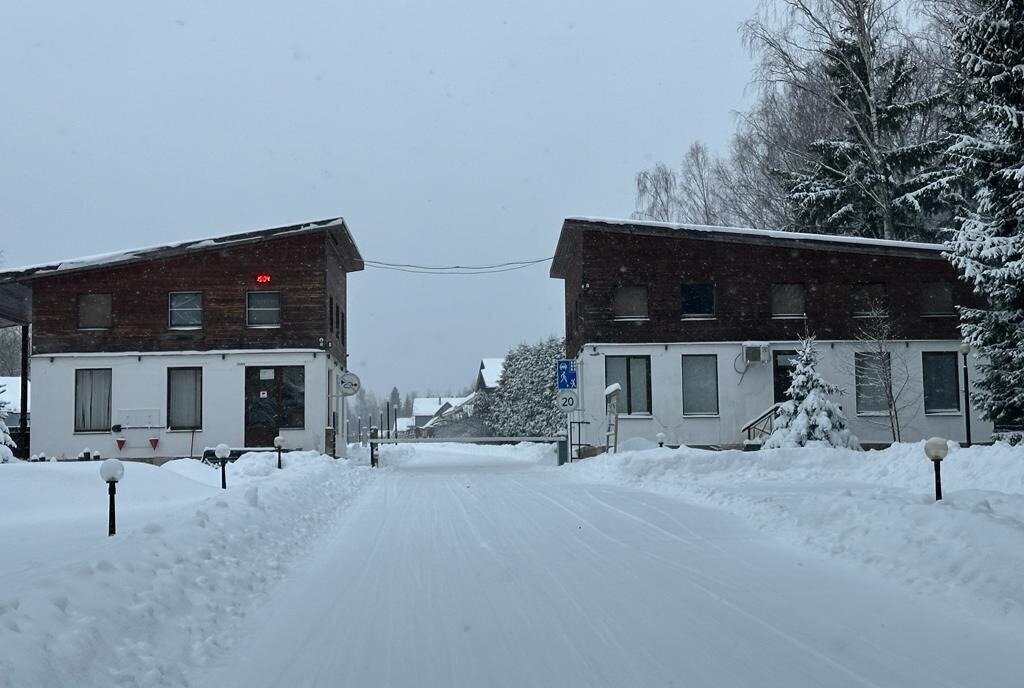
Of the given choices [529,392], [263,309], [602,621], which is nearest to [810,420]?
[602,621]

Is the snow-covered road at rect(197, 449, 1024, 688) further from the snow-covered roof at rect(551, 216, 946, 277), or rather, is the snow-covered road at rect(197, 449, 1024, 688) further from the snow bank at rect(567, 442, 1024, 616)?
the snow-covered roof at rect(551, 216, 946, 277)

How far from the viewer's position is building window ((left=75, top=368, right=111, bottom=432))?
→ 95.9 ft

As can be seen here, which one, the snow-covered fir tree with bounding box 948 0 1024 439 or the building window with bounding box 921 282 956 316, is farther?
the building window with bounding box 921 282 956 316

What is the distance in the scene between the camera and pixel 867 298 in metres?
30.0

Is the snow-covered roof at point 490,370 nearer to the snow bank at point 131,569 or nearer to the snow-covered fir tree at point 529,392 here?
the snow-covered fir tree at point 529,392

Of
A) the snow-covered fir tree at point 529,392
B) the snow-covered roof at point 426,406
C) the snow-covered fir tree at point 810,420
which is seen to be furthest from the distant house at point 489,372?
the snow-covered fir tree at point 810,420

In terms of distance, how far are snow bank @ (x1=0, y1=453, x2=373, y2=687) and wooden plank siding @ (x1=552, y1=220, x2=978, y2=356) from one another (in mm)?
16967

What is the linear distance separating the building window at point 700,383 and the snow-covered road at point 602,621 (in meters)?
19.3

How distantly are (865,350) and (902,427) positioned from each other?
256cm

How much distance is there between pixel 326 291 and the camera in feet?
97.9

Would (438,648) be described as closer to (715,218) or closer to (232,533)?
(232,533)

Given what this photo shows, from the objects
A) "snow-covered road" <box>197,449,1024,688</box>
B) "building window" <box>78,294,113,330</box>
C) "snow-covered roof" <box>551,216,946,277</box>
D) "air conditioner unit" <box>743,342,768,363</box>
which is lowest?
"snow-covered road" <box>197,449,1024,688</box>

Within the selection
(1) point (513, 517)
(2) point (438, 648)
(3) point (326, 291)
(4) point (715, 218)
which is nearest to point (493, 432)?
(4) point (715, 218)

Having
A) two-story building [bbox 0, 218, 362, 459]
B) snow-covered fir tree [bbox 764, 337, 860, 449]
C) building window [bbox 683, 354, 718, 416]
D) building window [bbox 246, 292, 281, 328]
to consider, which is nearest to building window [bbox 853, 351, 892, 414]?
building window [bbox 683, 354, 718, 416]
